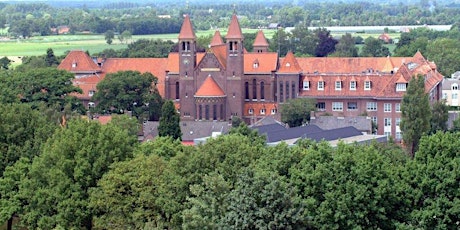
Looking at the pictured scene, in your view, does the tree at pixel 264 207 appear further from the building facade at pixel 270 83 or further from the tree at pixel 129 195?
the building facade at pixel 270 83

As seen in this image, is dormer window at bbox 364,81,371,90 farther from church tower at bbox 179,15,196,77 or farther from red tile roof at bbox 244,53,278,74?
church tower at bbox 179,15,196,77

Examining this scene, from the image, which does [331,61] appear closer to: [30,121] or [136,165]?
[30,121]

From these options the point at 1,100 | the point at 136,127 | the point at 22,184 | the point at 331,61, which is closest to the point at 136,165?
the point at 22,184

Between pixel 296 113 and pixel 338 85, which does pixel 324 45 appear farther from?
pixel 296 113

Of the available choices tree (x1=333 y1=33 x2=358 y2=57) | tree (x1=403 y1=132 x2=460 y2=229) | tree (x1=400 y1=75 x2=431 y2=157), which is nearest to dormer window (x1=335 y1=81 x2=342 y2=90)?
tree (x1=400 y1=75 x2=431 y2=157)

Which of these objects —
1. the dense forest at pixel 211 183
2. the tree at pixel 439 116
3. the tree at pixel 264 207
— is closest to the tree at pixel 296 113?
the tree at pixel 439 116

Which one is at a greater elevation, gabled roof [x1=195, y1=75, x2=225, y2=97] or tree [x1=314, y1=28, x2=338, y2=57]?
tree [x1=314, y1=28, x2=338, y2=57]
